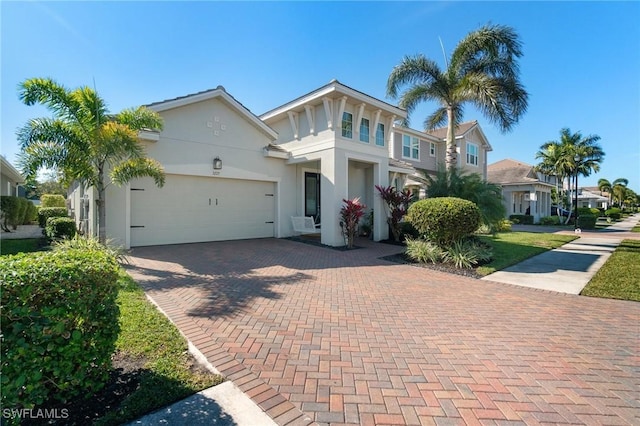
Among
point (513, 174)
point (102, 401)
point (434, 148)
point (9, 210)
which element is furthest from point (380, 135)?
point (513, 174)

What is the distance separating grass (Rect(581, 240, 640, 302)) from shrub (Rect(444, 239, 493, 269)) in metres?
2.67

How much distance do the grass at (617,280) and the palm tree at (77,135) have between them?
466 inches

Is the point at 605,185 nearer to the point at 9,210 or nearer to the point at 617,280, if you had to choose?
the point at 617,280

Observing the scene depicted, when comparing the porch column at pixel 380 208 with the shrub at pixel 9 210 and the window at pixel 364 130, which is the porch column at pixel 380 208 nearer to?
the window at pixel 364 130

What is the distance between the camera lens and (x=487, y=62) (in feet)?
45.3

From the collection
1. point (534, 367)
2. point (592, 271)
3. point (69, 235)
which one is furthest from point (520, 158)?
point (69, 235)

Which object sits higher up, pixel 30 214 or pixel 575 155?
pixel 575 155

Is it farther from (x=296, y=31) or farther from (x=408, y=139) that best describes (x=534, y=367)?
(x=408, y=139)

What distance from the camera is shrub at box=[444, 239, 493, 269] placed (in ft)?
29.0

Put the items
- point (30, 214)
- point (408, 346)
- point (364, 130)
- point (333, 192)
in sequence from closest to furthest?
point (408, 346)
point (333, 192)
point (364, 130)
point (30, 214)

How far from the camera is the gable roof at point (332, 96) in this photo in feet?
37.0

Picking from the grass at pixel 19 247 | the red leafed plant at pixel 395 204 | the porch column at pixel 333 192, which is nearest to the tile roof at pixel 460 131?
the red leafed plant at pixel 395 204

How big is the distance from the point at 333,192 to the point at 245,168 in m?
4.15

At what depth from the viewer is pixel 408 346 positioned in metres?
3.82
